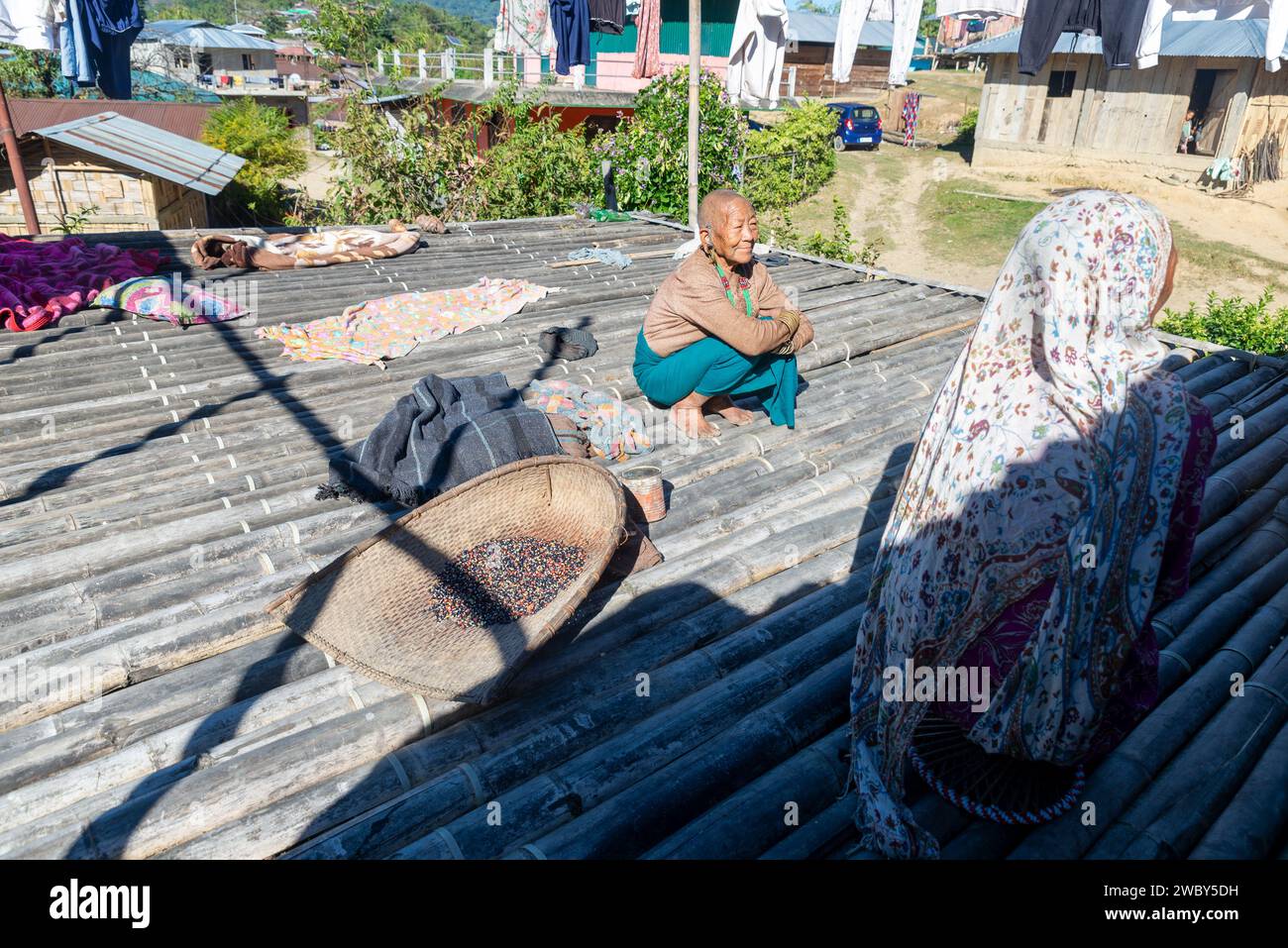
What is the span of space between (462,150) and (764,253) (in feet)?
19.4

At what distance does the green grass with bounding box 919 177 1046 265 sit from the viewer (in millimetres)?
16672

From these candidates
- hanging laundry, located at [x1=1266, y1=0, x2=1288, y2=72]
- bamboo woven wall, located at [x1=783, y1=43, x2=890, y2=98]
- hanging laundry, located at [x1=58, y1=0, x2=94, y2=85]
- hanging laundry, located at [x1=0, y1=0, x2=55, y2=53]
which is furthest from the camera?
bamboo woven wall, located at [x1=783, y1=43, x2=890, y2=98]

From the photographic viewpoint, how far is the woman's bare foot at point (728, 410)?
4.64 m

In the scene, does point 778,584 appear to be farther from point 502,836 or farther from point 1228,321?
point 1228,321

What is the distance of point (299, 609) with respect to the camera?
2.70 meters

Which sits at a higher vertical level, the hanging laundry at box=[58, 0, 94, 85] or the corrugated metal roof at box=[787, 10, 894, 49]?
the corrugated metal roof at box=[787, 10, 894, 49]

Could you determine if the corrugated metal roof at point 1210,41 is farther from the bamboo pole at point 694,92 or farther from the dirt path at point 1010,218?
the bamboo pole at point 694,92

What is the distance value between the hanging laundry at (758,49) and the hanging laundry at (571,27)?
2568 mm

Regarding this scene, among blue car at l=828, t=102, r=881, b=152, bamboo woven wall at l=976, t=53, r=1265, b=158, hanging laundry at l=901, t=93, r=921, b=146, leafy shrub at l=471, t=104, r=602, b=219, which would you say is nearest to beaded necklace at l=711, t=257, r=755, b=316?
leafy shrub at l=471, t=104, r=602, b=219

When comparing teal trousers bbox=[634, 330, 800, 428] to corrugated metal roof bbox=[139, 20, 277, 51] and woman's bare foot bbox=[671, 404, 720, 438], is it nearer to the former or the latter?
woman's bare foot bbox=[671, 404, 720, 438]

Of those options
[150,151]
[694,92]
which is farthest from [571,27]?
[150,151]

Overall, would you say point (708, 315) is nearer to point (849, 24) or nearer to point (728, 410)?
point (728, 410)

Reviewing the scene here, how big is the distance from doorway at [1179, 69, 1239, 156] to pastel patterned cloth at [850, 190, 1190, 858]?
22108 millimetres
